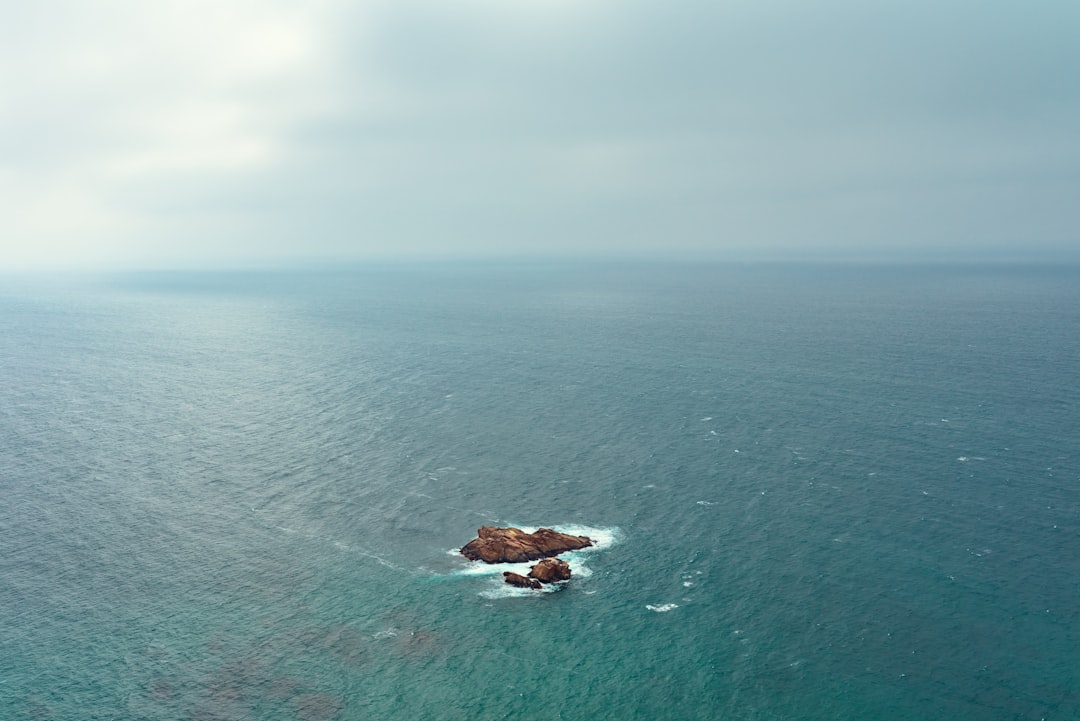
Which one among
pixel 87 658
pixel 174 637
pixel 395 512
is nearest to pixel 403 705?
pixel 174 637

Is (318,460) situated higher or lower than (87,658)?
higher

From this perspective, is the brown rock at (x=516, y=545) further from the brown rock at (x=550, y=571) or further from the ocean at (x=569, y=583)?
the brown rock at (x=550, y=571)

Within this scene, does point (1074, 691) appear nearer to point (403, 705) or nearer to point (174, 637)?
point (403, 705)

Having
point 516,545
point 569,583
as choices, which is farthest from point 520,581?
point 516,545

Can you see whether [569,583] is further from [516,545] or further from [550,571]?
[516,545]

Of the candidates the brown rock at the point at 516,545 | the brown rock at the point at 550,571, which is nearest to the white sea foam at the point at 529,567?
the brown rock at the point at 516,545

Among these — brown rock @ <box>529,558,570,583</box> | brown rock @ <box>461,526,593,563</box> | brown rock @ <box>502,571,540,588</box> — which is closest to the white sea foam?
brown rock @ <box>502,571,540,588</box>

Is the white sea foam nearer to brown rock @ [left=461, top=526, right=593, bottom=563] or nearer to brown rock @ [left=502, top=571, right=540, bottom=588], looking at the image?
brown rock @ [left=502, top=571, right=540, bottom=588]
